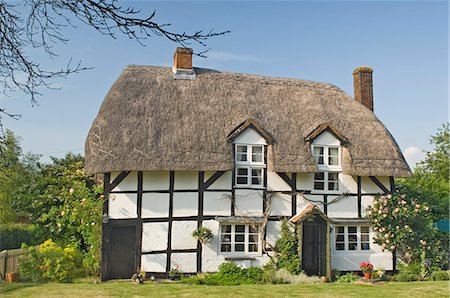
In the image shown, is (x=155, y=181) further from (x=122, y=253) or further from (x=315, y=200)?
(x=315, y=200)

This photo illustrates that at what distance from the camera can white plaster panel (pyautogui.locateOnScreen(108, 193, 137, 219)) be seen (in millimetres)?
13984

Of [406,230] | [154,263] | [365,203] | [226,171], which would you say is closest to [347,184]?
[365,203]

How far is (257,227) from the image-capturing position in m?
15.0

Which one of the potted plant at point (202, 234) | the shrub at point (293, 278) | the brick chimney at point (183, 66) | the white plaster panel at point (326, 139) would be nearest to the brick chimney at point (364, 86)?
the white plaster panel at point (326, 139)

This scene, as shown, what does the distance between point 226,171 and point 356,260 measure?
5641 mm

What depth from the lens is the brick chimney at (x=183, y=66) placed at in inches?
666

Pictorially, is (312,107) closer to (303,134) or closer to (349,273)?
(303,134)

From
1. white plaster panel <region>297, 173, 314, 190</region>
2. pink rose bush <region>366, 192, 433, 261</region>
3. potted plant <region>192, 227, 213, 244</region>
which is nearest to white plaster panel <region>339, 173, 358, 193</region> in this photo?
pink rose bush <region>366, 192, 433, 261</region>

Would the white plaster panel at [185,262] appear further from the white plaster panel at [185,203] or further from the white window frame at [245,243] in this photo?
the white plaster panel at [185,203]

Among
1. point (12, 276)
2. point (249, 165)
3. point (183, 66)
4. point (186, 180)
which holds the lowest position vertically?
point (12, 276)

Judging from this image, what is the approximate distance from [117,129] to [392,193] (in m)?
10.2

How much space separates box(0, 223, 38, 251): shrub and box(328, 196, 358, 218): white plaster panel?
11.3 m

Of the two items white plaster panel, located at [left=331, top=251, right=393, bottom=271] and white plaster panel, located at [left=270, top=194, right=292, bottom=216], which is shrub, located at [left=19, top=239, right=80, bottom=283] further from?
white plaster panel, located at [left=331, top=251, right=393, bottom=271]

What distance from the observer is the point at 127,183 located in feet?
46.3
